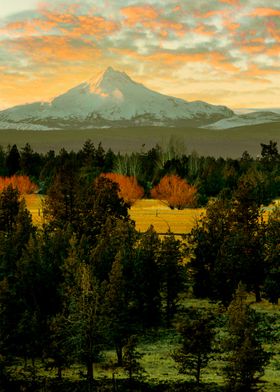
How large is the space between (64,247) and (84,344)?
22.0 metres

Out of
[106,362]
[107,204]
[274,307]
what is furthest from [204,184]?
[106,362]

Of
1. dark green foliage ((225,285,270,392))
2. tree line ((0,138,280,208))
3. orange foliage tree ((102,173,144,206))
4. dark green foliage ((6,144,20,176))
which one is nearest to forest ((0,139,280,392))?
dark green foliage ((225,285,270,392))

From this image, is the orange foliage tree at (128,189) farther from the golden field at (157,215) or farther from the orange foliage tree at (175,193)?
the orange foliage tree at (175,193)

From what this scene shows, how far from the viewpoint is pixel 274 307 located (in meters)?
63.1

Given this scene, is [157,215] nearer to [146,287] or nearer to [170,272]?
[170,272]

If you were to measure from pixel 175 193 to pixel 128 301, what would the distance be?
9267 cm

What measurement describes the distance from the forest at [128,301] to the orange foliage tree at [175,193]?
6340 centimetres

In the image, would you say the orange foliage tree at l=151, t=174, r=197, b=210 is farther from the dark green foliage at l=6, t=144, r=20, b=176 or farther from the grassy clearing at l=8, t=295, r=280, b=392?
the grassy clearing at l=8, t=295, r=280, b=392

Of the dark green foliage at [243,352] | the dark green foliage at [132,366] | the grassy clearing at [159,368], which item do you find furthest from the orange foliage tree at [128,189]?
the dark green foliage at [243,352]

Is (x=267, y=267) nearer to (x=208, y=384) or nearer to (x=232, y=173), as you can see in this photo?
(x=208, y=384)

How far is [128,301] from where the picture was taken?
51188mm

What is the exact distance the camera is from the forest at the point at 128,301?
39.0 meters

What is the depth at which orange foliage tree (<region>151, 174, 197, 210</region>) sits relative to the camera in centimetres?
14088

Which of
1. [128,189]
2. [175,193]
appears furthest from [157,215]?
[128,189]
